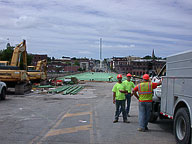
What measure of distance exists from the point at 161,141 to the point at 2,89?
43.4 feet

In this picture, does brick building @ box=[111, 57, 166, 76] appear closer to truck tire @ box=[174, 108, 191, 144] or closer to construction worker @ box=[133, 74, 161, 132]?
construction worker @ box=[133, 74, 161, 132]

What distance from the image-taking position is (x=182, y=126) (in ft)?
23.5

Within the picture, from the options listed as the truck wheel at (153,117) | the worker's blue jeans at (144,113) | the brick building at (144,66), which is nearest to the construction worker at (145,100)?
the worker's blue jeans at (144,113)

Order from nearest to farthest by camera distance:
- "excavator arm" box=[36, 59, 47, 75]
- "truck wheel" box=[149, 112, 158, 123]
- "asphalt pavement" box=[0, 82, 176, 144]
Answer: "asphalt pavement" box=[0, 82, 176, 144] → "truck wheel" box=[149, 112, 158, 123] → "excavator arm" box=[36, 59, 47, 75]

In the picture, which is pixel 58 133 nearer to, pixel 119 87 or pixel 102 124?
pixel 102 124

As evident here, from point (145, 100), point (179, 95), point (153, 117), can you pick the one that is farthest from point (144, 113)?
point (179, 95)

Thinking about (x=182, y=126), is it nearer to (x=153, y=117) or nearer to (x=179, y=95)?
(x=179, y=95)

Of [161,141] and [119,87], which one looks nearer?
[161,141]

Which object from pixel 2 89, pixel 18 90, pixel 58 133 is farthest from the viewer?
pixel 18 90

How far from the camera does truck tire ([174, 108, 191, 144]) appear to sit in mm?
6516

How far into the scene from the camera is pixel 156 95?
9766mm

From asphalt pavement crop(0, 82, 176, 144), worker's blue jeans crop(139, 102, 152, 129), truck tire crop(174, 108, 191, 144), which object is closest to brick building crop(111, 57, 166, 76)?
asphalt pavement crop(0, 82, 176, 144)

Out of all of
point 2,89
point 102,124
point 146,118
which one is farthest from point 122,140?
point 2,89

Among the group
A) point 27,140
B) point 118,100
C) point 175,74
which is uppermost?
point 175,74
